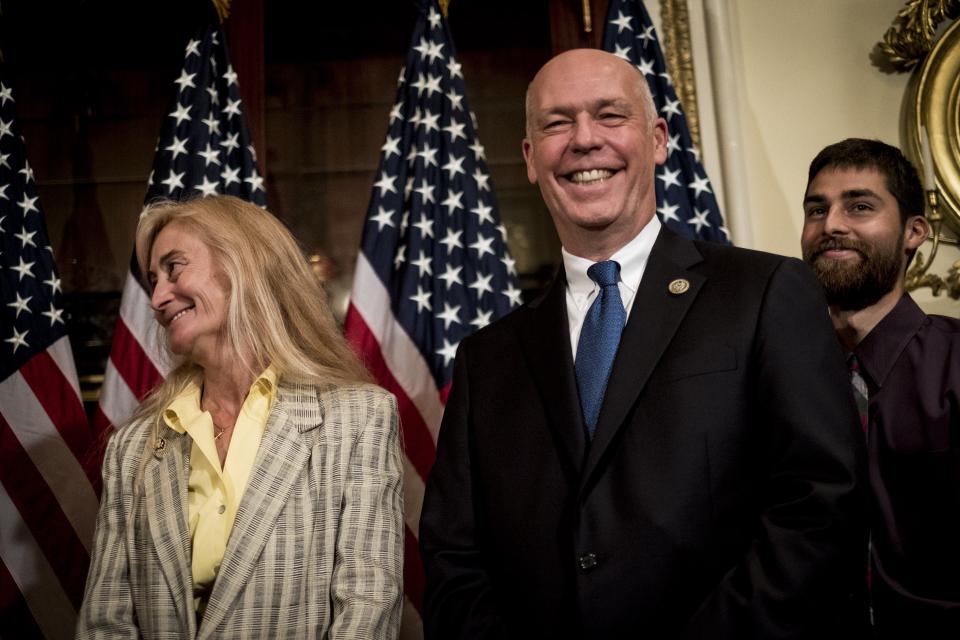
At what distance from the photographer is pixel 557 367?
5.39 feet

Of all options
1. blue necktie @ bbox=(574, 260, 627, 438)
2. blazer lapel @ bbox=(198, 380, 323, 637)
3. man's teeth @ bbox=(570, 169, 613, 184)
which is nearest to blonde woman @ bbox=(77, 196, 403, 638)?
blazer lapel @ bbox=(198, 380, 323, 637)

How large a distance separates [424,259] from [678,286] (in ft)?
4.91

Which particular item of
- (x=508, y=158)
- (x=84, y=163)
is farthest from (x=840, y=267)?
(x=84, y=163)

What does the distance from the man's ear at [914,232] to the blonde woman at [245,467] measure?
4.51ft

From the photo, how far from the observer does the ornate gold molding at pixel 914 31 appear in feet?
9.94

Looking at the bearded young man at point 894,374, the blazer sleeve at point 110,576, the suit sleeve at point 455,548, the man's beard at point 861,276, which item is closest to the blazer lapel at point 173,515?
the blazer sleeve at point 110,576

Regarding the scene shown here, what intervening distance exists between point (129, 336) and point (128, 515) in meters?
1.07

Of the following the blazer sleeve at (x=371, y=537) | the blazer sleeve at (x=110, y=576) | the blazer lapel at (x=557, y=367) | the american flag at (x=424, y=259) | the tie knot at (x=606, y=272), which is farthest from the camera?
the american flag at (x=424, y=259)

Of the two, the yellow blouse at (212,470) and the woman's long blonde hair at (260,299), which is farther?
the woman's long blonde hair at (260,299)

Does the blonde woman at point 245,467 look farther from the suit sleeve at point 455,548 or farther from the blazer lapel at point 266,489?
the suit sleeve at point 455,548

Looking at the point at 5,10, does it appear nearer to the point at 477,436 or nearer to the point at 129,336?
the point at 129,336

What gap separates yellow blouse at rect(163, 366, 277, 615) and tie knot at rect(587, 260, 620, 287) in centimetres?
85

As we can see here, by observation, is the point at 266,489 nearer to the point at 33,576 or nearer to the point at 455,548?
the point at 455,548

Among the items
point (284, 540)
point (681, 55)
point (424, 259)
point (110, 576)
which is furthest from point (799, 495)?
point (681, 55)
